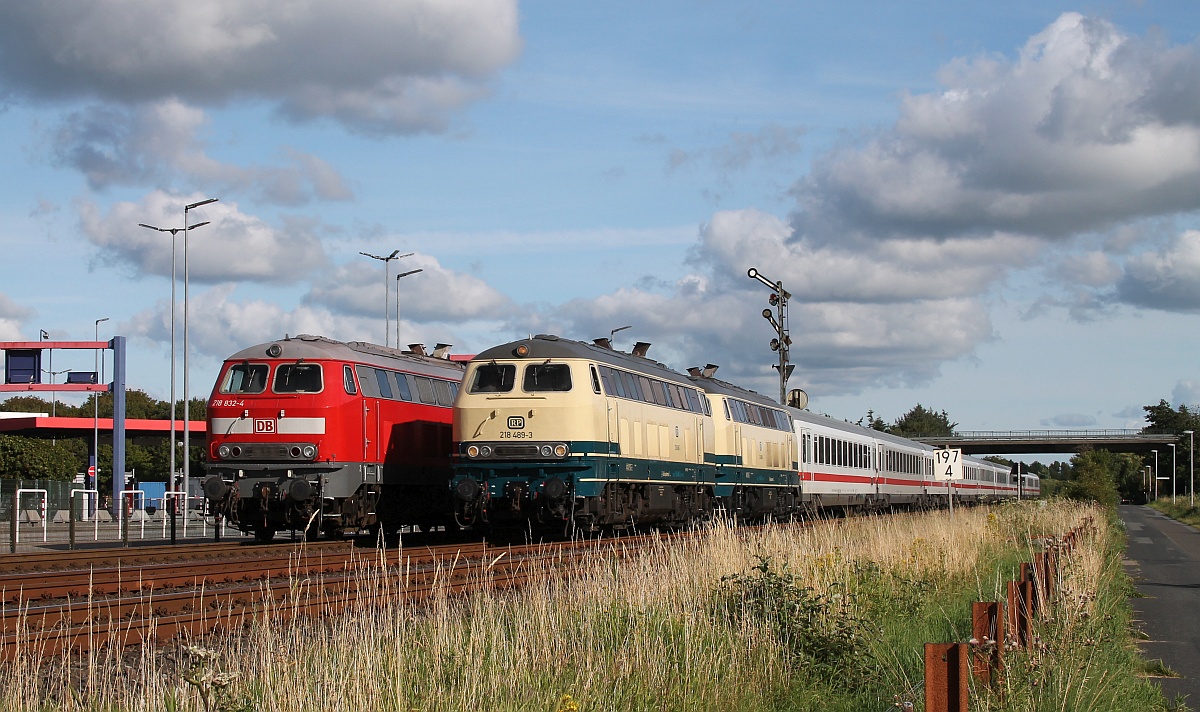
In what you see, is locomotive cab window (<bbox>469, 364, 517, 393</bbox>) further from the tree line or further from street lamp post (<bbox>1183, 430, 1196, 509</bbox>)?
street lamp post (<bbox>1183, 430, 1196, 509</bbox>)

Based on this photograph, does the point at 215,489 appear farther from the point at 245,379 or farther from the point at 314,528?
the point at 314,528

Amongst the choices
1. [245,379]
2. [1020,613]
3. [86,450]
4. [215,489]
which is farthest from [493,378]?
[86,450]

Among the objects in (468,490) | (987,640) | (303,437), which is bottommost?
(987,640)

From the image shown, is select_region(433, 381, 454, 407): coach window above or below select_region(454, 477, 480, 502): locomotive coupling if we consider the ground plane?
above

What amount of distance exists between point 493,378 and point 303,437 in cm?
345

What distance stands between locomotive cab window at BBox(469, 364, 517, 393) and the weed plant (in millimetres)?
8311

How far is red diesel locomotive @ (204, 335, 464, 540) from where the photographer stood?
22469 millimetres

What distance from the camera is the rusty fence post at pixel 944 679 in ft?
19.1

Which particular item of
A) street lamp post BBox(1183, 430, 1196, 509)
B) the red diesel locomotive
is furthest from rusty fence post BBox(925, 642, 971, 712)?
street lamp post BBox(1183, 430, 1196, 509)

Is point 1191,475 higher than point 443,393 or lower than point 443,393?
lower

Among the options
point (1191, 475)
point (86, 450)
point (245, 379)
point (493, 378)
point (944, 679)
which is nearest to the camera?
point (944, 679)

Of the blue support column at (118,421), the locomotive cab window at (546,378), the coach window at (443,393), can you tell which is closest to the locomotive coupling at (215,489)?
the locomotive cab window at (546,378)

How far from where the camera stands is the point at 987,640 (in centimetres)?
754

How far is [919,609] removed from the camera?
13562mm
